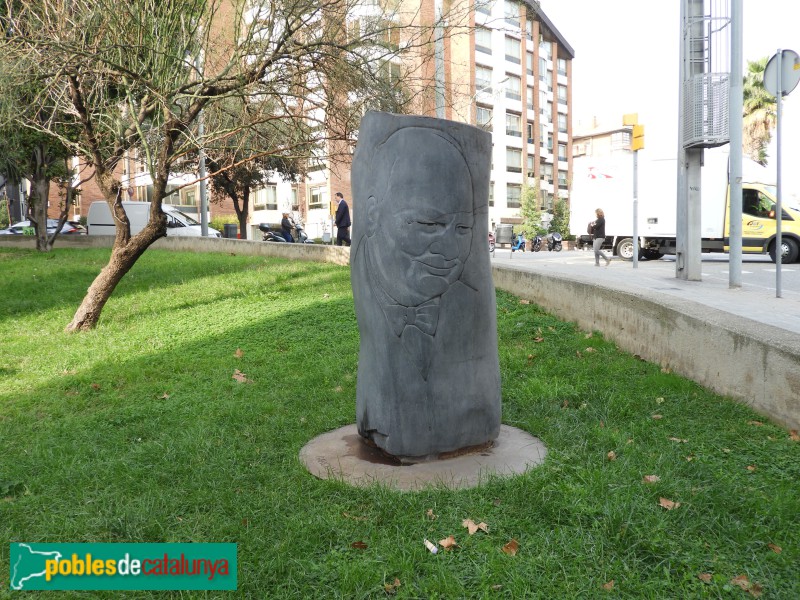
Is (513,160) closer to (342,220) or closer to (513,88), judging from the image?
(513,88)

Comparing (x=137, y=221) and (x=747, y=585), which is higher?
(x=137, y=221)

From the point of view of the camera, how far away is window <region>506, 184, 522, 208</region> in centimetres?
5338

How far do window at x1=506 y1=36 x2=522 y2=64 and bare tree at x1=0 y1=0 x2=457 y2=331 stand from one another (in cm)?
4672

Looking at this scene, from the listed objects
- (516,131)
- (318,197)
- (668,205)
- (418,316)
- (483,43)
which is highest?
(483,43)

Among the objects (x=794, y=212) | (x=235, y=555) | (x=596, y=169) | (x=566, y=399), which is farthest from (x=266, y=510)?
(x=596, y=169)

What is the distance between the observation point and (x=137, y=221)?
2377 centimetres

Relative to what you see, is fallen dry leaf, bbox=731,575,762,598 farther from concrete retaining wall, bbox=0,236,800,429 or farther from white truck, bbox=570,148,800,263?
white truck, bbox=570,148,800,263

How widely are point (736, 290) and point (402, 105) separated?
5730mm

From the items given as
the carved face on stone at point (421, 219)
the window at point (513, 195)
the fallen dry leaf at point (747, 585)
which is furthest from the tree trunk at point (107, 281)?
the window at point (513, 195)

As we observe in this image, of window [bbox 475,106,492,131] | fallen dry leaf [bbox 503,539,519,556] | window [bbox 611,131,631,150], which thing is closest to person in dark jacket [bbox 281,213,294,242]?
window [bbox 475,106,492,131]

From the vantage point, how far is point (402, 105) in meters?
8.95

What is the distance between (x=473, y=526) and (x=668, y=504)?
102 centimetres

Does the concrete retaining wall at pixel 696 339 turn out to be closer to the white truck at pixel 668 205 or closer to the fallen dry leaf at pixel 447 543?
the fallen dry leaf at pixel 447 543

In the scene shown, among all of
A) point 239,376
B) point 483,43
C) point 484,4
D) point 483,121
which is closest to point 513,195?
point 483,43
